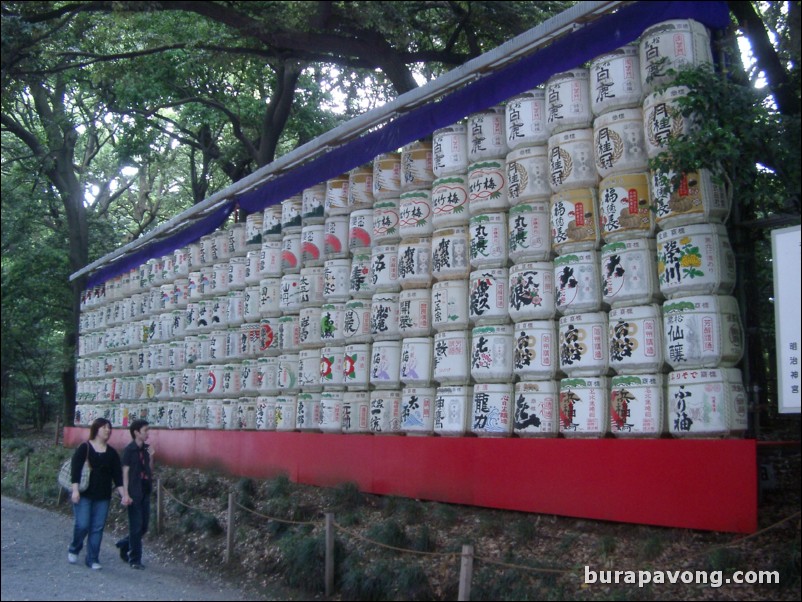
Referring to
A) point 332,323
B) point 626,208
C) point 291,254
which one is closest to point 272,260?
point 291,254

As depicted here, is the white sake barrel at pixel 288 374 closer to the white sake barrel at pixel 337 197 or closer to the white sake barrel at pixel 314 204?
the white sake barrel at pixel 314 204

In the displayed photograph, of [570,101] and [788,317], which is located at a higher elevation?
[570,101]

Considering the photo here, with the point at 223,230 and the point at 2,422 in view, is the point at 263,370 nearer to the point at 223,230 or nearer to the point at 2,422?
the point at 223,230

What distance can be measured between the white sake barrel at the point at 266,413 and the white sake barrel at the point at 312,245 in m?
2.21

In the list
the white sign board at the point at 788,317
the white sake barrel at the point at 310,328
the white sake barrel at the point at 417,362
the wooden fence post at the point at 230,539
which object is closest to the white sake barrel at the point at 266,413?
the white sake barrel at the point at 310,328

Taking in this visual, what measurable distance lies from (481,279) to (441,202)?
126 cm

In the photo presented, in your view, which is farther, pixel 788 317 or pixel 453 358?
pixel 453 358

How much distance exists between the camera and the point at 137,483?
931 centimetres

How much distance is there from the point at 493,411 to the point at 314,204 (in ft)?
16.9

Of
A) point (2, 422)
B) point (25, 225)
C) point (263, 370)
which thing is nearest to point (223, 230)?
point (263, 370)

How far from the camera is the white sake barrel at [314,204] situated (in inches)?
506

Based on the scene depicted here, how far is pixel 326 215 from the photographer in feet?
41.4

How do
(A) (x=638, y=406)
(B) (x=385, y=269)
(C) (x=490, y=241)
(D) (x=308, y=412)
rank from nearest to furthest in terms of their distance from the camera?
(A) (x=638, y=406) → (C) (x=490, y=241) → (B) (x=385, y=269) → (D) (x=308, y=412)

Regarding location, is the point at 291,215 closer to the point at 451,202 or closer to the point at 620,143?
the point at 451,202
